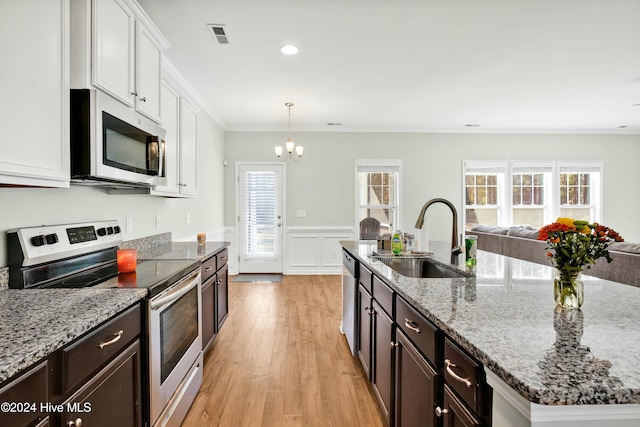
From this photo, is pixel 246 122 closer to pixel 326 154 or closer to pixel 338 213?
pixel 326 154

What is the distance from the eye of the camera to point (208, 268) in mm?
2580

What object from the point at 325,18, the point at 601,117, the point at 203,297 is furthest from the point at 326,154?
the point at 601,117

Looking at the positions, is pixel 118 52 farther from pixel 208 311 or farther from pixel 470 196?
pixel 470 196

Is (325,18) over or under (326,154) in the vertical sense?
over

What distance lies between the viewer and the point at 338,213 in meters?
6.01

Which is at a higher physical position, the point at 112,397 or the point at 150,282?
the point at 150,282

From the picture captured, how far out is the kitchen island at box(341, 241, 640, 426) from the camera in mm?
664

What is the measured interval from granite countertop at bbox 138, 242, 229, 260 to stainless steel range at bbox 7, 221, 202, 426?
0.75ft

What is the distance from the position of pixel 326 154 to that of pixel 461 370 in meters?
5.25

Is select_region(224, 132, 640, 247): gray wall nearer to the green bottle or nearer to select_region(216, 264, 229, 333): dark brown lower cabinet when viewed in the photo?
select_region(216, 264, 229, 333): dark brown lower cabinet

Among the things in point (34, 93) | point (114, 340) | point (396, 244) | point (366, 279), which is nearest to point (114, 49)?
point (34, 93)

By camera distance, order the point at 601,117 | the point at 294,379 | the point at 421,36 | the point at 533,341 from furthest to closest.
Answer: the point at 601,117, the point at 421,36, the point at 294,379, the point at 533,341

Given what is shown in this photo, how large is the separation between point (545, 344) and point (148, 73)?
2359 mm

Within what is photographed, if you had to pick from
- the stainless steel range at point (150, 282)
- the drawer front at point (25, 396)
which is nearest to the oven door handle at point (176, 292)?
the stainless steel range at point (150, 282)
